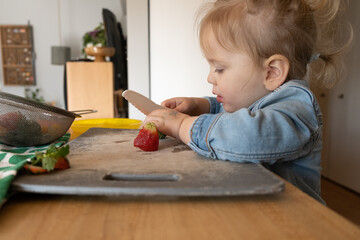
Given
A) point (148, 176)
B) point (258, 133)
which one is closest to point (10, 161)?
point (148, 176)

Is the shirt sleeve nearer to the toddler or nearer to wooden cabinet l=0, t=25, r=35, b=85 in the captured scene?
the toddler

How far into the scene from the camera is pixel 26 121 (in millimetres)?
702

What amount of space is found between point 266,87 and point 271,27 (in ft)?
0.44

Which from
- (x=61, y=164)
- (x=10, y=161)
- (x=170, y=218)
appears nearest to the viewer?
(x=170, y=218)

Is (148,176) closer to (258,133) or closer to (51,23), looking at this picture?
(258,133)

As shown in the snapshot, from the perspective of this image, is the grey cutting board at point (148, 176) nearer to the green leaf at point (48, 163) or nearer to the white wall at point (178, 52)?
→ the green leaf at point (48, 163)

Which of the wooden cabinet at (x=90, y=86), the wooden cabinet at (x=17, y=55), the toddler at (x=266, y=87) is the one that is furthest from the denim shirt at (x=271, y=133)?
the wooden cabinet at (x=17, y=55)

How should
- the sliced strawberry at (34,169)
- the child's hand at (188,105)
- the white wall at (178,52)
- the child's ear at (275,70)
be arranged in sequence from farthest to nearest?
1. the white wall at (178,52)
2. the child's hand at (188,105)
3. the child's ear at (275,70)
4. the sliced strawberry at (34,169)

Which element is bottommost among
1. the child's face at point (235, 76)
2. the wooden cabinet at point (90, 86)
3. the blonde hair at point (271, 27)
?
the wooden cabinet at point (90, 86)

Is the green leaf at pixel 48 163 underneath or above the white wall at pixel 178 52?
underneath

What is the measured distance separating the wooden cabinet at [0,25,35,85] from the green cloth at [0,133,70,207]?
19.7 feet

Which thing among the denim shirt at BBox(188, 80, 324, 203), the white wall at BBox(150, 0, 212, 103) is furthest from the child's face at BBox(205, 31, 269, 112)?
the white wall at BBox(150, 0, 212, 103)

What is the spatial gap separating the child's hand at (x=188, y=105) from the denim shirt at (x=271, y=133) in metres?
0.38

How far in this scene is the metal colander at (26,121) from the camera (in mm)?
676
